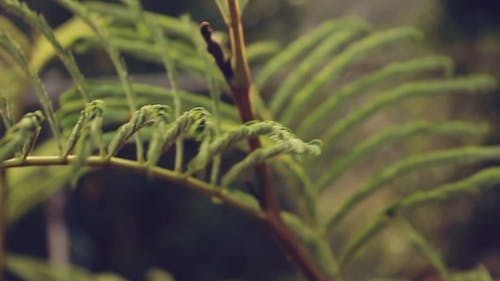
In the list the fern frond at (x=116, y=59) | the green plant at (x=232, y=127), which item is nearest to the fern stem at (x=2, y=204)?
the green plant at (x=232, y=127)

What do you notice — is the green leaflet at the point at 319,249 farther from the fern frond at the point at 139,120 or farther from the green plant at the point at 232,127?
the fern frond at the point at 139,120

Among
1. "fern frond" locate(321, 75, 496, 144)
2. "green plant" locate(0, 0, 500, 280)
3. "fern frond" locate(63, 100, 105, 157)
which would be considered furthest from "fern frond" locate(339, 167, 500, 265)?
"fern frond" locate(63, 100, 105, 157)

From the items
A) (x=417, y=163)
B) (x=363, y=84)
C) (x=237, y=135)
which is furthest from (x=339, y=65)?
(x=237, y=135)

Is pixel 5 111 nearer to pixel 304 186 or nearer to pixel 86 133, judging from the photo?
pixel 86 133

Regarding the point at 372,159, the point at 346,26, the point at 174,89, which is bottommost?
the point at 174,89

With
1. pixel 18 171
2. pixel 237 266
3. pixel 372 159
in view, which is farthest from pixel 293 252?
pixel 372 159

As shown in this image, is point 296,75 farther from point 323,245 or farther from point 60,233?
point 60,233

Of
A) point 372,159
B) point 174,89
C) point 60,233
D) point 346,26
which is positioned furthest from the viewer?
point 372,159
